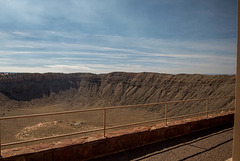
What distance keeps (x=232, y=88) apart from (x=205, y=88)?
5.04 metres

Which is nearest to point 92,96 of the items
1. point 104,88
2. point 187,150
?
point 104,88

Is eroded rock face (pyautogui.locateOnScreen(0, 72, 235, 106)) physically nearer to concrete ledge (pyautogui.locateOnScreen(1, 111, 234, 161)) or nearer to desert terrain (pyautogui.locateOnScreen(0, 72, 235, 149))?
desert terrain (pyautogui.locateOnScreen(0, 72, 235, 149))

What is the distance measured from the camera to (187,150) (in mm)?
5008

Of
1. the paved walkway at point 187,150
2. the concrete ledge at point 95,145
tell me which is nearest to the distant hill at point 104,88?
the paved walkway at point 187,150

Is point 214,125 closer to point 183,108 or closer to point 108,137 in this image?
point 108,137

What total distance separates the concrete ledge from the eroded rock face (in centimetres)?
2240

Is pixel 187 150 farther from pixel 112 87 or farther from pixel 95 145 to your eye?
pixel 112 87

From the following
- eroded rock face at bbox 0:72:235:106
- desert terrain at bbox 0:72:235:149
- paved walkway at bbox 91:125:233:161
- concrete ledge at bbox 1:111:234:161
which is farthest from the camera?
eroded rock face at bbox 0:72:235:106

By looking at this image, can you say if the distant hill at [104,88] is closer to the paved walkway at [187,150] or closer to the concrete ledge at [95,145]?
the paved walkway at [187,150]

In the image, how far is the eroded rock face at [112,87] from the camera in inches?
1188

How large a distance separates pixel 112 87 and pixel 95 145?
4378 centimetres

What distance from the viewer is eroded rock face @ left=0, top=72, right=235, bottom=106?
30.2 metres

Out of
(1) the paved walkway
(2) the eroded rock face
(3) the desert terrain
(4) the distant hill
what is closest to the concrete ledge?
(1) the paved walkway

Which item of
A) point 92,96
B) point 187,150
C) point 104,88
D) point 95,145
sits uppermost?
point 95,145
